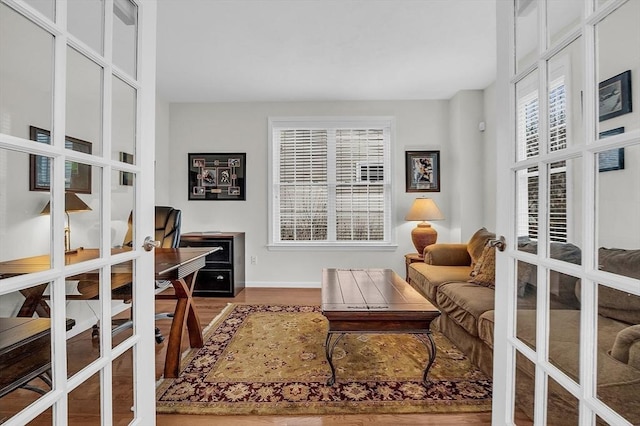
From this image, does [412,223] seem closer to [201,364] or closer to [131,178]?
[201,364]

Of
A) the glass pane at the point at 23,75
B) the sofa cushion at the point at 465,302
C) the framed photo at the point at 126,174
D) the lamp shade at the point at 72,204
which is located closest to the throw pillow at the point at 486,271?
the sofa cushion at the point at 465,302

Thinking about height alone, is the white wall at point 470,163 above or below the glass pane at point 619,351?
above

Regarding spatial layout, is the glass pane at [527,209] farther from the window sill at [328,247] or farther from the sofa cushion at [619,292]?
the window sill at [328,247]

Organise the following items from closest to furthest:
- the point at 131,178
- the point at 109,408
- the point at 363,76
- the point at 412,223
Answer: the point at 109,408, the point at 131,178, the point at 363,76, the point at 412,223

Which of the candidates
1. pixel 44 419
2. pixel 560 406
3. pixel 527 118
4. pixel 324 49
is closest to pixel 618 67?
pixel 527 118

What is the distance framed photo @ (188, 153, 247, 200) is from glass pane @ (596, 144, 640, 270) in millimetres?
4220

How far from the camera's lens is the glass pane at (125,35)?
106 centimetres

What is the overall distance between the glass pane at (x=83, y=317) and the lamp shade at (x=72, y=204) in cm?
18

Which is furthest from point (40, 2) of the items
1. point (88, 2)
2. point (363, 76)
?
point (363, 76)

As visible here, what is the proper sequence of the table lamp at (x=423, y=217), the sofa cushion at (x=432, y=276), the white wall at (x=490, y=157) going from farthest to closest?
1. the table lamp at (x=423, y=217)
2. the white wall at (x=490, y=157)
3. the sofa cushion at (x=432, y=276)

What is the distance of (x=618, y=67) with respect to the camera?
78 centimetres

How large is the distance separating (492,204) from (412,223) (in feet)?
3.41

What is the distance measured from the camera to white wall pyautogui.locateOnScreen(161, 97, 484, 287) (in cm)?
452

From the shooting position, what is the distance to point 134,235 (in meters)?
1.15
